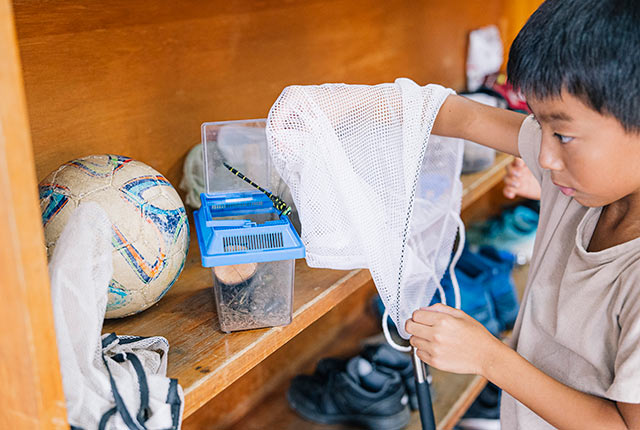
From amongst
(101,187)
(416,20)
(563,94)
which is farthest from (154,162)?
(416,20)

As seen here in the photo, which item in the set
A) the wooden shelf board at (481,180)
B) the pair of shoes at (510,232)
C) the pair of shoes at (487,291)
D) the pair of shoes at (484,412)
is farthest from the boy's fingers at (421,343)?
the pair of shoes at (510,232)

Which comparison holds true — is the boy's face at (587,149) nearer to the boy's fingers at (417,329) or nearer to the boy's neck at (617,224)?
the boy's neck at (617,224)

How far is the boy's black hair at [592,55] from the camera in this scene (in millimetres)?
641

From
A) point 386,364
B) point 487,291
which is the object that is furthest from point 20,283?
point 487,291

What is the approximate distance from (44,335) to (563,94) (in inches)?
23.1

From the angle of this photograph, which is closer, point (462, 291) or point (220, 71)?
point (220, 71)

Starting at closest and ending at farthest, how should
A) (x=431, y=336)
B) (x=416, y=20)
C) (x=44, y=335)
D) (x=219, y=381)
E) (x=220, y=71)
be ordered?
1. (x=44, y=335)
2. (x=219, y=381)
3. (x=431, y=336)
4. (x=220, y=71)
5. (x=416, y=20)

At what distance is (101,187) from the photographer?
706 millimetres

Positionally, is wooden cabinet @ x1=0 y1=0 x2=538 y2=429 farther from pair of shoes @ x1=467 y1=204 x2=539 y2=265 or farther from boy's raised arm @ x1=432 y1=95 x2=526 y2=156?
pair of shoes @ x1=467 y1=204 x2=539 y2=265

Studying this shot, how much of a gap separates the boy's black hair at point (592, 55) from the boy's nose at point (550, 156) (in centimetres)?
6

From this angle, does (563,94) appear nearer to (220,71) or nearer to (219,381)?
(219,381)

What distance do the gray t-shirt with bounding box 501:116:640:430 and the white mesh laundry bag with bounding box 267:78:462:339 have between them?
0.21 meters

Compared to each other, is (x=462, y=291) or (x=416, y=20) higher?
(x=416, y=20)

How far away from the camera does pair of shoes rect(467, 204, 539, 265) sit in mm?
2084
